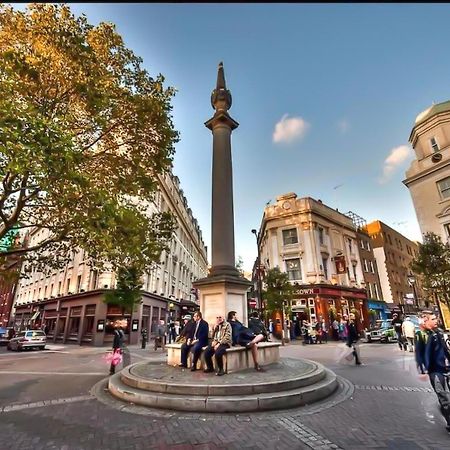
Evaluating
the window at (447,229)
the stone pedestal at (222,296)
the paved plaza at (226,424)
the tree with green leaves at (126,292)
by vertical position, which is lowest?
the paved plaza at (226,424)

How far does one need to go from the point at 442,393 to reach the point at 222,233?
686cm

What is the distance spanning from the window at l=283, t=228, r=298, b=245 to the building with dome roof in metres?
11.7

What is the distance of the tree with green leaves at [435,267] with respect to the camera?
2077 centimetres

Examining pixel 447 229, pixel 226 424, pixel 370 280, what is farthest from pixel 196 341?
pixel 370 280

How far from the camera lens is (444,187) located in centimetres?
2534

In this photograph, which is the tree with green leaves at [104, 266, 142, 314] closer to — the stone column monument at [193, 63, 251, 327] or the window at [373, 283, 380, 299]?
the stone column monument at [193, 63, 251, 327]

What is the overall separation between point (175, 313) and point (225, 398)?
3288 centimetres

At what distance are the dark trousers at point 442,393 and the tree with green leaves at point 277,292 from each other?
19.8 meters

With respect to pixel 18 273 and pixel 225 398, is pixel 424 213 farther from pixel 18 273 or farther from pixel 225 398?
pixel 18 273

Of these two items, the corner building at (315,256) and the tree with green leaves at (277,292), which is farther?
the corner building at (315,256)

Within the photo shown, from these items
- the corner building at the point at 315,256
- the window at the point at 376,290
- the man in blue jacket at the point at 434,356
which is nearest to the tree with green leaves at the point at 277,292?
the corner building at the point at 315,256

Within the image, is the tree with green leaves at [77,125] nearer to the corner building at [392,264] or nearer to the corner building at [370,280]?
the corner building at [370,280]

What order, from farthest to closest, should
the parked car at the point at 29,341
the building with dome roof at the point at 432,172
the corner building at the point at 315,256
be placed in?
the corner building at the point at 315,256, the building with dome roof at the point at 432,172, the parked car at the point at 29,341

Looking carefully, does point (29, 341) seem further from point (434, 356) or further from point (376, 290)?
point (376, 290)
